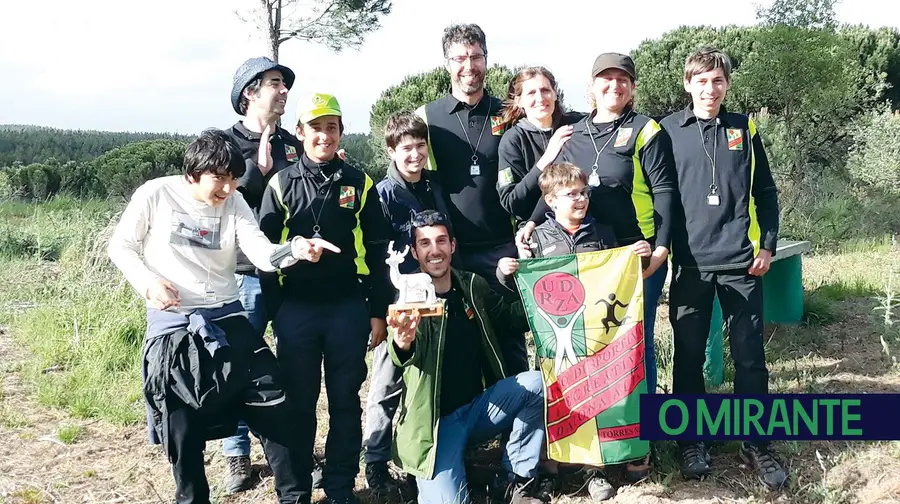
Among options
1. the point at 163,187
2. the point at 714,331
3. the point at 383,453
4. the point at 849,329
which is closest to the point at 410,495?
the point at 383,453

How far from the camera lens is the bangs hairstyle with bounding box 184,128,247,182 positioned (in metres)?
3.33

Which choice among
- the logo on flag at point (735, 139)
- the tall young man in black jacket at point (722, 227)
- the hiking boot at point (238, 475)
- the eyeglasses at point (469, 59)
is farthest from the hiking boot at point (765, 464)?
the hiking boot at point (238, 475)

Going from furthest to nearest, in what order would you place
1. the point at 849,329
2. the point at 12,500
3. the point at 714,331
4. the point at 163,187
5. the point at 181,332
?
the point at 849,329
the point at 714,331
the point at 12,500
the point at 163,187
the point at 181,332

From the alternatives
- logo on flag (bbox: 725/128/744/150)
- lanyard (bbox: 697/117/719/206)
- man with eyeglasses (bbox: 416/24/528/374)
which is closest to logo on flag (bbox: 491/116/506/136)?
man with eyeglasses (bbox: 416/24/528/374)

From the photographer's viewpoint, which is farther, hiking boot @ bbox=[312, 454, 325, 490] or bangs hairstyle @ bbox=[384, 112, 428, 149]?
bangs hairstyle @ bbox=[384, 112, 428, 149]

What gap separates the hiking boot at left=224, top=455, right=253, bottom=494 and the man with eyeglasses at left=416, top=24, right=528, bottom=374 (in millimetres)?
1585

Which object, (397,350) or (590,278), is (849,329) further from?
(397,350)

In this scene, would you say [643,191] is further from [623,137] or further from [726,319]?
[726,319]

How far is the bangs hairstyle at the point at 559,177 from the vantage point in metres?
3.68

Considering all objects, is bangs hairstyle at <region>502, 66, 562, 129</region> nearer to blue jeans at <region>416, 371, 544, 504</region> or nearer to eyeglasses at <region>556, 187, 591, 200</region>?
eyeglasses at <region>556, 187, 591, 200</region>

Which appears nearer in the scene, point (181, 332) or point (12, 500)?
point (181, 332)

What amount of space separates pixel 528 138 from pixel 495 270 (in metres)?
0.79

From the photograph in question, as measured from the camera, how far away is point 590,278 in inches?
149

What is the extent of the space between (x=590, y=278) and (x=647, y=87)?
58.2 ft
